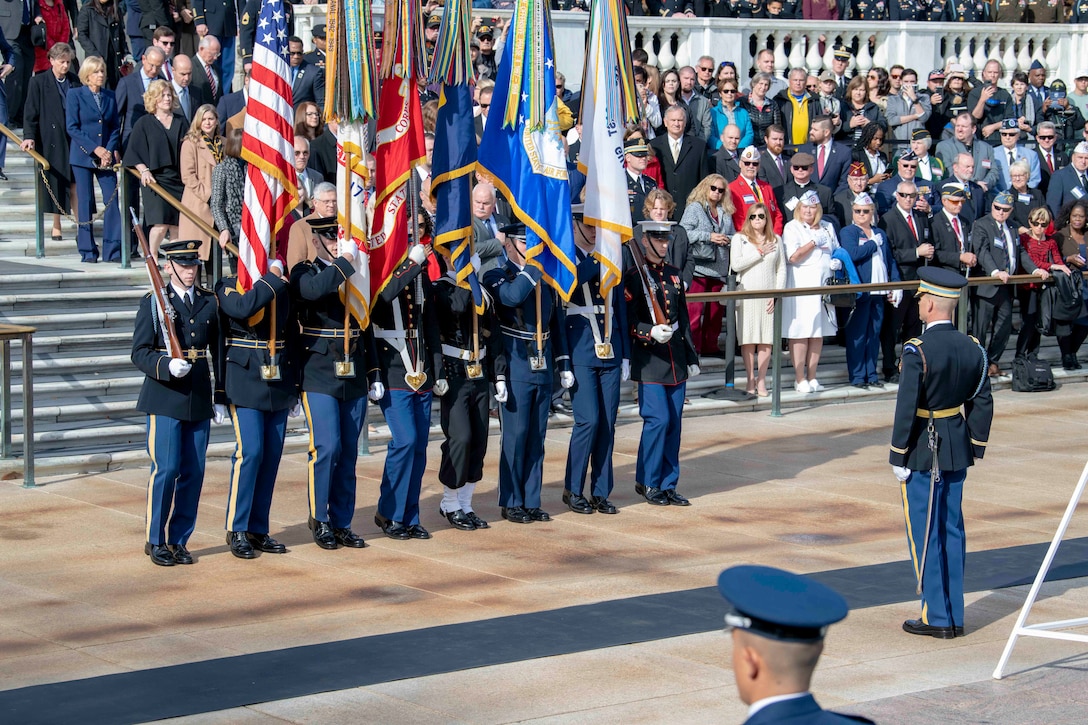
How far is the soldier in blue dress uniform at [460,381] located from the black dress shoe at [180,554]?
1.60m

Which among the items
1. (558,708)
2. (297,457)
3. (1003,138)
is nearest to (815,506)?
(297,457)

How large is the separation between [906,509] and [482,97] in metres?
7.26

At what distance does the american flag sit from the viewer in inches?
361

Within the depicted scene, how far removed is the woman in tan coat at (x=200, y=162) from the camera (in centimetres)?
1260

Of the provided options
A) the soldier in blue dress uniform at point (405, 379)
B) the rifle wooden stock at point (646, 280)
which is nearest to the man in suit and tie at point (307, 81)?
the rifle wooden stock at point (646, 280)

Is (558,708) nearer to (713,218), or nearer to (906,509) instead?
(906,509)

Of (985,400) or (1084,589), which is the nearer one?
(985,400)

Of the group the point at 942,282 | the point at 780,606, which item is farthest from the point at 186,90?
the point at 780,606

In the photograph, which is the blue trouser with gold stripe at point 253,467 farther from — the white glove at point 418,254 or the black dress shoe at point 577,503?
the black dress shoe at point 577,503

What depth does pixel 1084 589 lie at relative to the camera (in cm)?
850

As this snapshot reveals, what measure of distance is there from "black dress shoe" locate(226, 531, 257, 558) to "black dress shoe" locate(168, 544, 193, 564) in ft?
0.79

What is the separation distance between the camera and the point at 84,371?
12250 millimetres

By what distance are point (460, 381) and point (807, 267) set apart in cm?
582

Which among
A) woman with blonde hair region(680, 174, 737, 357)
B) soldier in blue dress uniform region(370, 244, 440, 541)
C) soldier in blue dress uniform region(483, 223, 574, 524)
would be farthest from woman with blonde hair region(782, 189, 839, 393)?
soldier in blue dress uniform region(370, 244, 440, 541)
